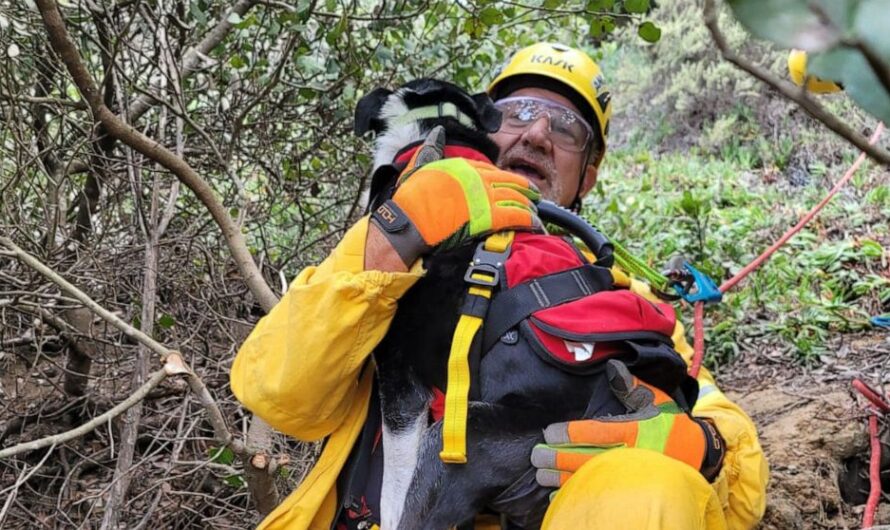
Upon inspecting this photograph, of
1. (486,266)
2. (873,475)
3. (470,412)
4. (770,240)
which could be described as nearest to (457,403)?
(470,412)

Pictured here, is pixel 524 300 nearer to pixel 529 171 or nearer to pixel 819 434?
pixel 529 171

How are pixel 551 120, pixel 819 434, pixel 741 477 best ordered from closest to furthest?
pixel 741 477
pixel 551 120
pixel 819 434

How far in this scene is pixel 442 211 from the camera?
182 cm

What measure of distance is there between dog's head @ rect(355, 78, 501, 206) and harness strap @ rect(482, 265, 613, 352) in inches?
17.0

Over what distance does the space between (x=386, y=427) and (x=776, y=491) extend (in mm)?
1963

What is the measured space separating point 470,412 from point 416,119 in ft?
2.48

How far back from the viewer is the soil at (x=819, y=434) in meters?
3.05

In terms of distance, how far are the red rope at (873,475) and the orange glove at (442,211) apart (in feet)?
5.79

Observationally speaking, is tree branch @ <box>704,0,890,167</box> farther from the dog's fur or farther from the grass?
the grass

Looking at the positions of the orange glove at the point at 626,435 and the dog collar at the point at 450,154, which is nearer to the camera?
the orange glove at the point at 626,435

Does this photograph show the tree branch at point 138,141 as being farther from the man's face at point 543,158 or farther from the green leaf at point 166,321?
the man's face at point 543,158

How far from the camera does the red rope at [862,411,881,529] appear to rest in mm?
2699

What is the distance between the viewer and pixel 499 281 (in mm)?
1861

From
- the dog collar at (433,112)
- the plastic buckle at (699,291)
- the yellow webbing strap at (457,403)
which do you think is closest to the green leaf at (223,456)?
the yellow webbing strap at (457,403)
